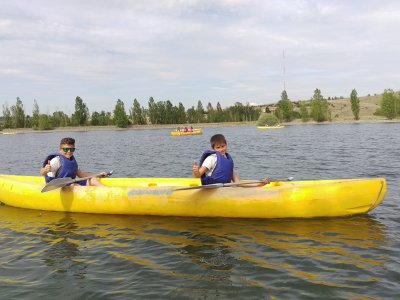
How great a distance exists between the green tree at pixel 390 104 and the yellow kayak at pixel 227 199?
90864 mm

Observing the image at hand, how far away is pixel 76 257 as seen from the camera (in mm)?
6672

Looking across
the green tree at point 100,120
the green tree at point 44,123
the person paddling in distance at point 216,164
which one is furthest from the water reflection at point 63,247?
the green tree at point 44,123

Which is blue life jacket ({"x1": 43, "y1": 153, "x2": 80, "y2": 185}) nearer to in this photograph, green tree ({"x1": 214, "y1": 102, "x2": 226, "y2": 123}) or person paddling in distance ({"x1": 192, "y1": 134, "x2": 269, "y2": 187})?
person paddling in distance ({"x1": 192, "y1": 134, "x2": 269, "y2": 187})

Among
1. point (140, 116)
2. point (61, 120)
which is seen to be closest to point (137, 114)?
point (140, 116)

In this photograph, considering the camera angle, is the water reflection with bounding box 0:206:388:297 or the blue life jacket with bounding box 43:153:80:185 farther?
the blue life jacket with bounding box 43:153:80:185

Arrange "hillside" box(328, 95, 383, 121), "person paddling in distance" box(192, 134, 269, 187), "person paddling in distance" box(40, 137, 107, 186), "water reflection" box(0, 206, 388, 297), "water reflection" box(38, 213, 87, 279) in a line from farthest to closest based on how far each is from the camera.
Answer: "hillside" box(328, 95, 383, 121), "person paddling in distance" box(40, 137, 107, 186), "person paddling in distance" box(192, 134, 269, 187), "water reflection" box(38, 213, 87, 279), "water reflection" box(0, 206, 388, 297)

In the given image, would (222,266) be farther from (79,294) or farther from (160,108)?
(160,108)

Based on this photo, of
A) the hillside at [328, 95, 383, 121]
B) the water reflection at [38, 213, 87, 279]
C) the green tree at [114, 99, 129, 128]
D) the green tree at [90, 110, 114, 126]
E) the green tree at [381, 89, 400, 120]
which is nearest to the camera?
the water reflection at [38, 213, 87, 279]

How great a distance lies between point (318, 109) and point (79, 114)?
2658 inches

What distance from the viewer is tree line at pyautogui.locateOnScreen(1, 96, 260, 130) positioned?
357 feet

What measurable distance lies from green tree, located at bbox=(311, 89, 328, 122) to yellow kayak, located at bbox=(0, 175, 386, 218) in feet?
303

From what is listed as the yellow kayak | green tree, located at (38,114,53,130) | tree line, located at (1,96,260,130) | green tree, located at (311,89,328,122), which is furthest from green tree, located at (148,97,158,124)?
the yellow kayak

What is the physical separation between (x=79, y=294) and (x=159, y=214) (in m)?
3.70

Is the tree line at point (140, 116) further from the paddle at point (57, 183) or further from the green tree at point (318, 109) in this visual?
the paddle at point (57, 183)
